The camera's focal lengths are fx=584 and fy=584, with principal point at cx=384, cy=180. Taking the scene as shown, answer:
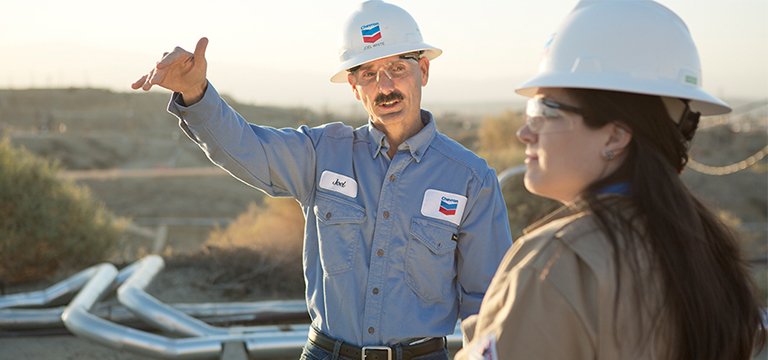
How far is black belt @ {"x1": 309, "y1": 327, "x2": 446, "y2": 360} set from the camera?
2.53m

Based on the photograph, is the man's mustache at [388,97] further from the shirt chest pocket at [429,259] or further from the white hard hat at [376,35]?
the shirt chest pocket at [429,259]

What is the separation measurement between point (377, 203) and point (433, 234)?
301 millimetres

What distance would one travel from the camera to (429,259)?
2631 mm

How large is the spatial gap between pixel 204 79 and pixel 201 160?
5249 centimetres

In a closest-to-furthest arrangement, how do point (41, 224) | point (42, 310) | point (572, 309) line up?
point (572, 309) → point (42, 310) → point (41, 224)

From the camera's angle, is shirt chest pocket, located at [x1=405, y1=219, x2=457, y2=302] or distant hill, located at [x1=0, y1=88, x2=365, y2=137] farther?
distant hill, located at [x1=0, y1=88, x2=365, y2=137]

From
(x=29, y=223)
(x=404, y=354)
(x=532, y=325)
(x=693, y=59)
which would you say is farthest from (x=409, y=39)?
(x=29, y=223)

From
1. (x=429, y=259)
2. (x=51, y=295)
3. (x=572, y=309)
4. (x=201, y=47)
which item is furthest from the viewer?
(x=51, y=295)

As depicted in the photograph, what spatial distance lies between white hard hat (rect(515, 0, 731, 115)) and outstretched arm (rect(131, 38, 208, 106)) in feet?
4.98

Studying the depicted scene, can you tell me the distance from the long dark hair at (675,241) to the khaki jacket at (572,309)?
0.03 m

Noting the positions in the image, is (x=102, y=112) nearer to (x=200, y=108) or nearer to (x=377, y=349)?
(x=200, y=108)

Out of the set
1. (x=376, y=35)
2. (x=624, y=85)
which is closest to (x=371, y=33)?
(x=376, y=35)

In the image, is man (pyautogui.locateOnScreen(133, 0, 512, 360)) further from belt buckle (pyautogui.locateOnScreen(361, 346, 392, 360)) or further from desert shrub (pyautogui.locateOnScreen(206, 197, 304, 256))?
desert shrub (pyautogui.locateOnScreen(206, 197, 304, 256))

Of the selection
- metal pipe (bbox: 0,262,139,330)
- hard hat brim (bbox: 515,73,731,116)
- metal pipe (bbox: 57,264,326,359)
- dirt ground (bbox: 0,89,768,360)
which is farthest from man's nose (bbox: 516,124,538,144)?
metal pipe (bbox: 0,262,139,330)
